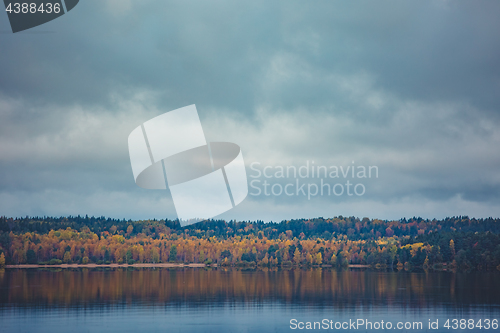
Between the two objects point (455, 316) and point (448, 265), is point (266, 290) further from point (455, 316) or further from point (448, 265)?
point (448, 265)

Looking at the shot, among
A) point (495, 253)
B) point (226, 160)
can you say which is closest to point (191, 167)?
point (226, 160)

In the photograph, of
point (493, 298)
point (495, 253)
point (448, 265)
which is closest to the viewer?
point (493, 298)

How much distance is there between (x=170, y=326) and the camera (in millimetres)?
58062

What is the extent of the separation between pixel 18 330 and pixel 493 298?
2955 inches

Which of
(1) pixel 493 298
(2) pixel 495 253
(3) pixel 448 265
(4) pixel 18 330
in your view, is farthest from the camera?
(3) pixel 448 265

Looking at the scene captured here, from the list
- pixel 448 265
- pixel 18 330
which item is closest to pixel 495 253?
pixel 448 265

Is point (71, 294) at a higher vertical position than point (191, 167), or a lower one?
lower

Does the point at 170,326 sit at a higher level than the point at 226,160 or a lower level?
lower

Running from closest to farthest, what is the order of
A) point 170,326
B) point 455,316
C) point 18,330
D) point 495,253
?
point 18,330 → point 170,326 → point 455,316 → point 495,253

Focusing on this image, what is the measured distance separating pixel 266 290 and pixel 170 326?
49.2 meters

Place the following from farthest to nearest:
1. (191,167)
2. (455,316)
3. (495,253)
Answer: (495,253), (191,167), (455,316)

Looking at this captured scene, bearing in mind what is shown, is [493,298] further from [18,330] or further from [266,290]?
[18,330]

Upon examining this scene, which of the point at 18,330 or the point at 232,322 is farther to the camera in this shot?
the point at 232,322

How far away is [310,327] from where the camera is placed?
5828 centimetres
